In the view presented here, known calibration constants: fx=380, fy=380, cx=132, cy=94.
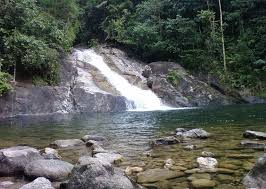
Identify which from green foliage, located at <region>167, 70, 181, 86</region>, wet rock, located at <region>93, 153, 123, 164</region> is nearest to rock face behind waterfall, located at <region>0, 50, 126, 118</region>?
green foliage, located at <region>167, 70, 181, 86</region>

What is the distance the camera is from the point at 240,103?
28219 millimetres

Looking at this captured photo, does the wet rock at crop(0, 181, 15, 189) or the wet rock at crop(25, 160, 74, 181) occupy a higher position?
the wet rock at crop(25, 160, 74, 181)

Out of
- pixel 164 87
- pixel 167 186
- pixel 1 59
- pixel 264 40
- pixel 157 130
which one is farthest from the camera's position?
pixel 264 40

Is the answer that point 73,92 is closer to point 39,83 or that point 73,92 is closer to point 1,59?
point 39,83

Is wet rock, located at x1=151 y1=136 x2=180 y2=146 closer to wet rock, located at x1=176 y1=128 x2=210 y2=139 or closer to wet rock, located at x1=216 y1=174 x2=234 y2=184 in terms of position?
Answer: wet rock, located at x1=176 y1=128 x2=210 y2=139

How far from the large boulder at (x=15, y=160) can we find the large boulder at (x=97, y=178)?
199 centimetres

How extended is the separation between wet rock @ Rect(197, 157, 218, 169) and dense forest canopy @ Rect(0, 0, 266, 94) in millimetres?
17126

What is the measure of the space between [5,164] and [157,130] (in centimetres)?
704

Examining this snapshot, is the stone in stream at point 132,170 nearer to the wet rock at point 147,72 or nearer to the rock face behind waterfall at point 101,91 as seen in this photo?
the rock face behind waterfall at point 101,91

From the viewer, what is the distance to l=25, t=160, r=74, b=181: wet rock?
727cm

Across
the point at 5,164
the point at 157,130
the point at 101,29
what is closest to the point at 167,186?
the point at 5,164

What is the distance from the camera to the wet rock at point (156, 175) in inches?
275

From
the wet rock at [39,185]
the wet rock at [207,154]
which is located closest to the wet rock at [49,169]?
the wet rock at [39,185]

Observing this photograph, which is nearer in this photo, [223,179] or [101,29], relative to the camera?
[223,179]
